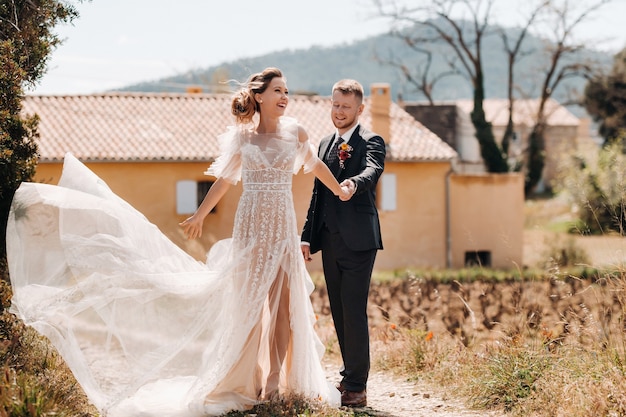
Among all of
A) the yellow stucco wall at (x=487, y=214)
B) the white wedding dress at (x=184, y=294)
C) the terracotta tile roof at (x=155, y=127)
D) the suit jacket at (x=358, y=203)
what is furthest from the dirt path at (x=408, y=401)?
the yellow stucco wall at (x=487, y=214)

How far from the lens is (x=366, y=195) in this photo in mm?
5762

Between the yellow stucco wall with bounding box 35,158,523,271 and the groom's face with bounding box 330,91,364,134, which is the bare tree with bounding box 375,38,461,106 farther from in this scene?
the groom's face with bounding box 330,91,364,134

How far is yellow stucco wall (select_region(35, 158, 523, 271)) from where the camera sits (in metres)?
24.1

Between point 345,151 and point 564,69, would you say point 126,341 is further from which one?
point 564,69

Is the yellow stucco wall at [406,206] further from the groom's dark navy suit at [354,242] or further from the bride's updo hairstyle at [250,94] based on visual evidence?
the bride's updo hairstyle at [250,94]

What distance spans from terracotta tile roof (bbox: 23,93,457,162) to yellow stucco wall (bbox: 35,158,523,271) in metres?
0.40

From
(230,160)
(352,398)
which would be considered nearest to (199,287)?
(230,160)

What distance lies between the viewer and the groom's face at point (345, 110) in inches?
227

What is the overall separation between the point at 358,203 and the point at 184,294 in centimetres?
134

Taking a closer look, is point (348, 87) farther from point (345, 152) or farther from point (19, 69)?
point (19, 69)

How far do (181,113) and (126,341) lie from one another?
21612 mm

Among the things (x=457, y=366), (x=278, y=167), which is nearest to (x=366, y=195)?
(x=278, y=167)

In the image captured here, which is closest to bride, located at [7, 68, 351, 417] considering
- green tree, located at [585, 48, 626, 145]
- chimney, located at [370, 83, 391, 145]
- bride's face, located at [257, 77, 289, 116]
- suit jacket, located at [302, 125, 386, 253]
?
bride's face, located at [257, 77, 289, 116]

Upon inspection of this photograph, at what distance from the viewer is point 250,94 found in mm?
5352
